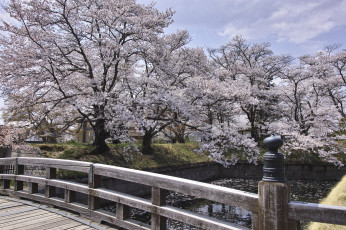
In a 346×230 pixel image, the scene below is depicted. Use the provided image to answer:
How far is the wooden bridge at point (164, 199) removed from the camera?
2445 millimetres

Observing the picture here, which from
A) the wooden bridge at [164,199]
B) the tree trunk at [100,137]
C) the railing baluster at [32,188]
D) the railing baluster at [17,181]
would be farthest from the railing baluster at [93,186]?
the tree trunk at [100,137]

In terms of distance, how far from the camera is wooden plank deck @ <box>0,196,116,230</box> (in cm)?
406

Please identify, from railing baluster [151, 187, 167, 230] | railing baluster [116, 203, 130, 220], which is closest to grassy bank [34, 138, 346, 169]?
railing baluster [116, 203, 130, 220]

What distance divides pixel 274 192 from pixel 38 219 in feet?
13.1

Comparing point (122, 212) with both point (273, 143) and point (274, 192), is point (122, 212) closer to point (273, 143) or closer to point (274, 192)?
point (274, 192)

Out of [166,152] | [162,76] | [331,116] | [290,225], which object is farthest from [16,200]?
[331,116]

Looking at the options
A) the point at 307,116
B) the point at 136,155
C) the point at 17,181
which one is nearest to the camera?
the point at 17,181

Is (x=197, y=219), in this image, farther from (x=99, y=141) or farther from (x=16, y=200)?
(x=99, y=141)

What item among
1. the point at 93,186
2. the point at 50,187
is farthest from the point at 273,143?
the point at 50,187

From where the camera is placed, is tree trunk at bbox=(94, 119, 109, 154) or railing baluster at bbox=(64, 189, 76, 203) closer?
railing baluster at bbox=(64, 189, 76, 203)

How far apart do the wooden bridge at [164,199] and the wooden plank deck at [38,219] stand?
16 cm

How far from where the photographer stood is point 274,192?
248 centimetres

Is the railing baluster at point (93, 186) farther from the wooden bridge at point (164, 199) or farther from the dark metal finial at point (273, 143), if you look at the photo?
the dark metal finial at point (273, 143)

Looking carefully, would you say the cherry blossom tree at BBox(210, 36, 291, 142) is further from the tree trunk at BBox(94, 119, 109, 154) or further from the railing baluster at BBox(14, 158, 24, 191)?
the railing baluster at BBox(14, 158, 24, 191)
